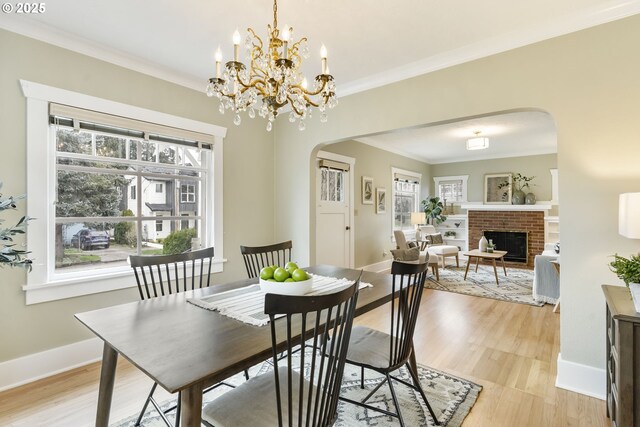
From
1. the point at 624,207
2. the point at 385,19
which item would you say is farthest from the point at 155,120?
the point at 624,207

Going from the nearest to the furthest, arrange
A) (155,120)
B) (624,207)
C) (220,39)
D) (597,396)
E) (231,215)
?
(624,207), (597,396), (220,39), (155,120), (231,215)

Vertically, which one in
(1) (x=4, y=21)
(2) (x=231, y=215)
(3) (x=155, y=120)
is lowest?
(2) (x=231, y=215)

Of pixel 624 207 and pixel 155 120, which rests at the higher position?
pixel 155 120

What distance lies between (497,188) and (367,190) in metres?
3.63

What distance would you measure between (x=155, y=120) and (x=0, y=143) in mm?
1075

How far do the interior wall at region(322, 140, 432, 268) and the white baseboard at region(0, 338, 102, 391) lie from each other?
3.82 metres

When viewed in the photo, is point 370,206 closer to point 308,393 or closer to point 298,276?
point 298,276

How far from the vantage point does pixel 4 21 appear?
2152mm

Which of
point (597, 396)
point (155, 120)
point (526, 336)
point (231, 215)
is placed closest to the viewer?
point (597, 396)

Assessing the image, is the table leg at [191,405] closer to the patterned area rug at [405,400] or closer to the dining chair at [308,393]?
the dining chair at [308,393]

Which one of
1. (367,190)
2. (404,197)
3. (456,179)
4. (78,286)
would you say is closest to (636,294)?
(78,286)

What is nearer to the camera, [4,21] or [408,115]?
[4,21]

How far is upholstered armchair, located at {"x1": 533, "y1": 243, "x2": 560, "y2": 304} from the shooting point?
4117 mm

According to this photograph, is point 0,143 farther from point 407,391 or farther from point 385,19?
point 407,391
